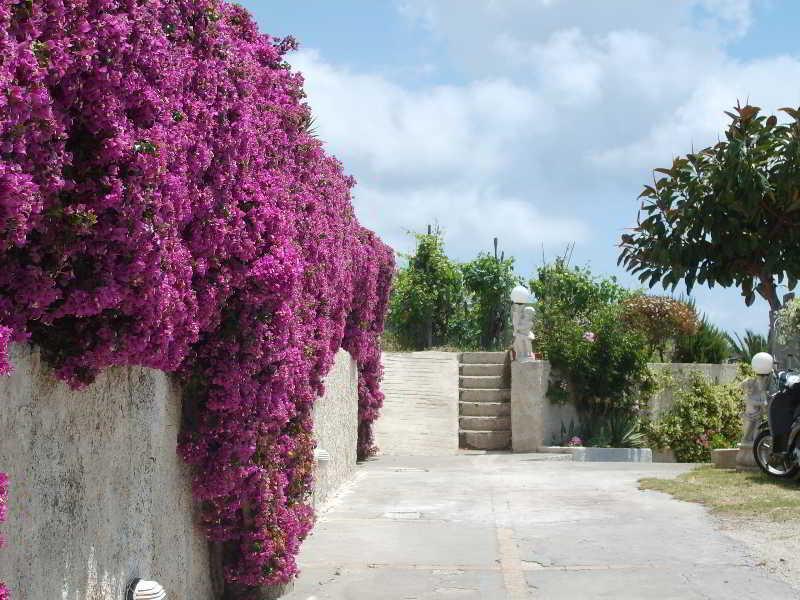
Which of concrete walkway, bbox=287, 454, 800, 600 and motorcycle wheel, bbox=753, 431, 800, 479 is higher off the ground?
motorcycle wheel, bbox=753, 431, 800, 479

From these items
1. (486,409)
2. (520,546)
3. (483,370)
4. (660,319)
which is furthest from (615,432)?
(520,546)

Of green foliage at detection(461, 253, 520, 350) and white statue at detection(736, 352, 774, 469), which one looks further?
green foliage at detection(461, 253, 520, 350)

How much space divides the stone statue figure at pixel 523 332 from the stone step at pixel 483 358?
244 cm

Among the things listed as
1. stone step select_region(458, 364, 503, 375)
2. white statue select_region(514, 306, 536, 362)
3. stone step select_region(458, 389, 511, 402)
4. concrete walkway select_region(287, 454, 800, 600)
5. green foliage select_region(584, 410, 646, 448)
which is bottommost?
concrete walkway select_region(287, 454, 800, 600)

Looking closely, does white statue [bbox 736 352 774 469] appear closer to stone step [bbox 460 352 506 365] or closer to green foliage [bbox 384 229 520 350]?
stone step [bbox 460 352 506 365]

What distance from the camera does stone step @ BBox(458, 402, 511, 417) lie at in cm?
1830

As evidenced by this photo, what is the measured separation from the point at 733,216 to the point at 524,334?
4332 mm

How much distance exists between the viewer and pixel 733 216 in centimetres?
1783

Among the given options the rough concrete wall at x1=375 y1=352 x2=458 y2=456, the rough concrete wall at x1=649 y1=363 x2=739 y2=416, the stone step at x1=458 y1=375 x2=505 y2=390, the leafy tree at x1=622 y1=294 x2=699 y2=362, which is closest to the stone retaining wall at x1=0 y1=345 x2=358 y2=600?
the rough concrete wall at x1=375 y1=352 x2=458 y2=456

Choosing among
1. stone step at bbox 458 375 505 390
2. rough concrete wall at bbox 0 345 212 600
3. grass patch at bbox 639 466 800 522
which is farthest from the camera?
stone step at bbox 458 375 505 390

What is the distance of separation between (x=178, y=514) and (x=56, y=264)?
2.29m

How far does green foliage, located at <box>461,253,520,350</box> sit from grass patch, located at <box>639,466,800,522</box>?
12330 mm

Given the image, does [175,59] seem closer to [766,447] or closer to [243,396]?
[243,396]

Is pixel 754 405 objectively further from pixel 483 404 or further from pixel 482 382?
pixel 482 382
